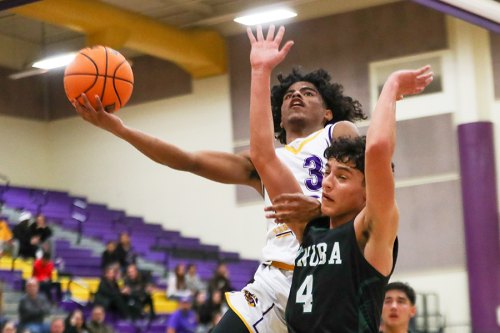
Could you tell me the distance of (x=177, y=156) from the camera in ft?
14.1

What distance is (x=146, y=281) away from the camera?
596 inches

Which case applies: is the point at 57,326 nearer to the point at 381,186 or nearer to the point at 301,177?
the point at 301,177

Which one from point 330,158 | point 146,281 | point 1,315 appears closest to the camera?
point 330,158

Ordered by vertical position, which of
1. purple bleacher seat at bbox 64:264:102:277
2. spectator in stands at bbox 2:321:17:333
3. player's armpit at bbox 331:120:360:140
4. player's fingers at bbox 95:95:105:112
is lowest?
spectator in stands at bbox 2:321:17:333

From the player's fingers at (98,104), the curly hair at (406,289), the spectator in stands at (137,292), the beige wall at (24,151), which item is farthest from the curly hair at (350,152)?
the beige wall at (24,151)

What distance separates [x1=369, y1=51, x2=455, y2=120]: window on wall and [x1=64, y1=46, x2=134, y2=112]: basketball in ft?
38.2

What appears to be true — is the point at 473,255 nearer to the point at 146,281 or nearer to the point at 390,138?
the point at 146,281

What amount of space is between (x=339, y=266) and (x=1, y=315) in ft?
31.7

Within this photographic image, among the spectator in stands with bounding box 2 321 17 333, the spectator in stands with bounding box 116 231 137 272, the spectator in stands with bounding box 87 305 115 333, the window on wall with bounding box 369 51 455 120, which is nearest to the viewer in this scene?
the spectator in stands with bounding box 2 321 17 333

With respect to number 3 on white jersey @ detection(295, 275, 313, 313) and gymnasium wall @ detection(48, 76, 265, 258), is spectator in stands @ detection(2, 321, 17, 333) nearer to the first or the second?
gymnasium wall @ detection(48, 76, 265, 258)

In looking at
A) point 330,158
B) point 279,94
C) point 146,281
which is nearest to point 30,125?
point 146,281

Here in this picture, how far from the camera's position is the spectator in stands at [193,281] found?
1554 cm

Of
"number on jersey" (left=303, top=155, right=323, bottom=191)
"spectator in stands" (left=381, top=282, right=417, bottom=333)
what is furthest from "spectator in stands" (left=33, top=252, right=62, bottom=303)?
"number on jersey" (left=303, top=155, right=323, bottom=191)

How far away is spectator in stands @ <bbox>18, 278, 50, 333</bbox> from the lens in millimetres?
12203
